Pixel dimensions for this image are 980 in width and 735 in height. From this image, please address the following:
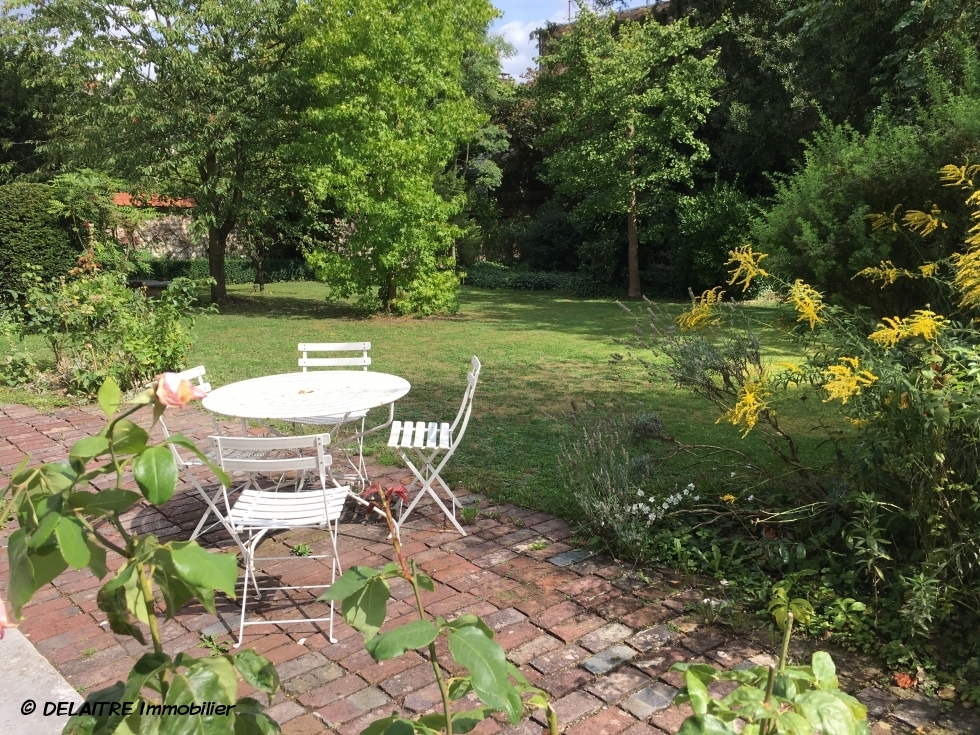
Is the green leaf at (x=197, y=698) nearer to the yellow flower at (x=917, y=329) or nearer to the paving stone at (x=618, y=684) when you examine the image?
the paving stone at (x=618, y=684)

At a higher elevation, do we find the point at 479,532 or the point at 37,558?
the point at 37,558

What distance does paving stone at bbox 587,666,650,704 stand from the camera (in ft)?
8.96

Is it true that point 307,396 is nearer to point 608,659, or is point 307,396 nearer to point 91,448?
point 608,659

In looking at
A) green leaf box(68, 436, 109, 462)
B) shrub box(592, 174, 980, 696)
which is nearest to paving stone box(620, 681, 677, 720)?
shrub box(592, 174, 980, 696)

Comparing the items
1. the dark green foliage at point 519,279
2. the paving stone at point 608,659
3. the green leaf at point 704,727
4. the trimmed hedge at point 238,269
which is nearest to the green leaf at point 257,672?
the green leaf at point 704,727

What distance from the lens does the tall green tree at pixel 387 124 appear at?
45.7 feet

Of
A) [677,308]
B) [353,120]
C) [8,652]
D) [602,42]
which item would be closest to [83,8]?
[353,120]

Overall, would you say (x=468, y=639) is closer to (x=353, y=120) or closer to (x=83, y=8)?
(x=353, y=120)

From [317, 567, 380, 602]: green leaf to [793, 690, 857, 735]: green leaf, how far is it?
2.20 feet

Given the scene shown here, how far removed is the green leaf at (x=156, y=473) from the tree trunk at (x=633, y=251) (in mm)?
18586

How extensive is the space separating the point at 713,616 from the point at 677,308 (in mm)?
13749

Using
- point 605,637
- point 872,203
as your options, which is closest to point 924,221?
point 872,203

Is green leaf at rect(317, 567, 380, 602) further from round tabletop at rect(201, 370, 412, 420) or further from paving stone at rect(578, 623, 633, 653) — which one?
round tabletop at rect(201, 370, 412, 420)

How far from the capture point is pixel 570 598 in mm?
3502
